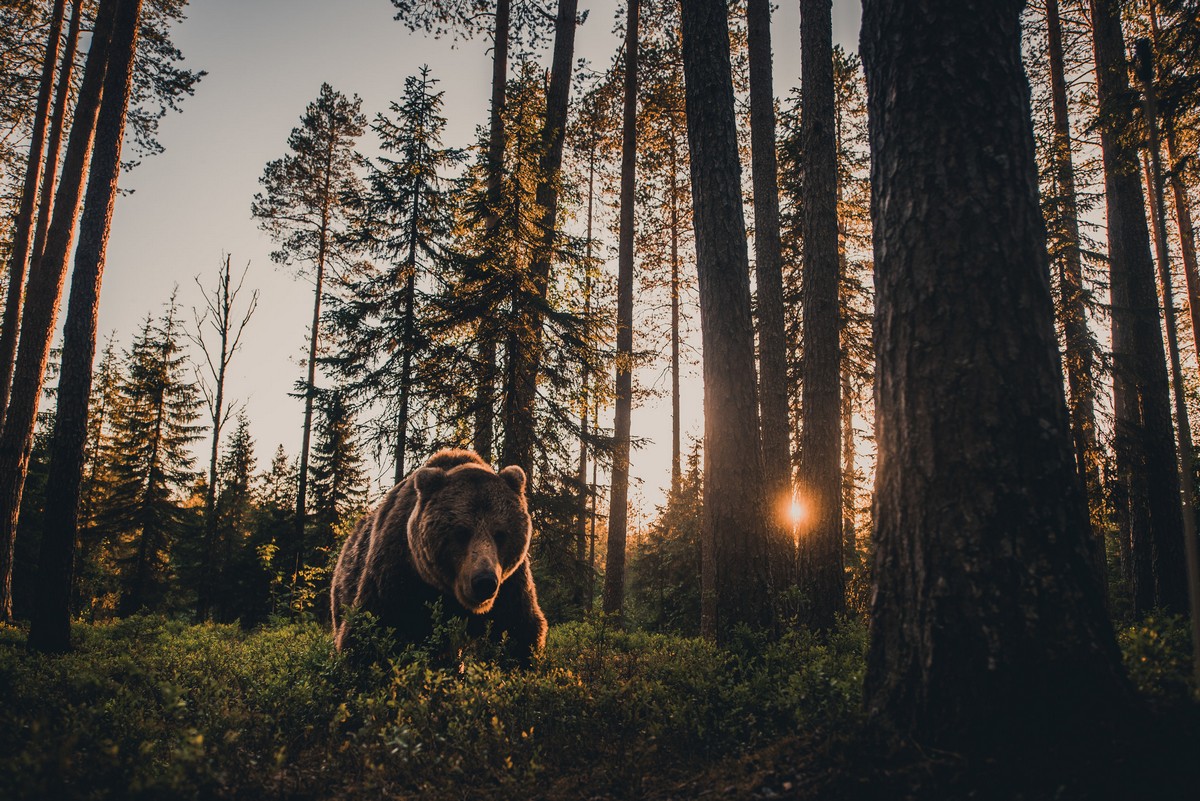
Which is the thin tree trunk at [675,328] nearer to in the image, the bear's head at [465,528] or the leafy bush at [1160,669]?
the bear's head at [465,528]

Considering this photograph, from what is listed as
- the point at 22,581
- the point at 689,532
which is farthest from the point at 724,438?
the point at 22,581

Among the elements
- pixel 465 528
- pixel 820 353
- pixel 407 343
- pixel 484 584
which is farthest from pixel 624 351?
pixel 484 584

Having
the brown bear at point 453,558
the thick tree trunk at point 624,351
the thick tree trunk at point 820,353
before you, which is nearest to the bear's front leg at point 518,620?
the brown bear at point 453,558

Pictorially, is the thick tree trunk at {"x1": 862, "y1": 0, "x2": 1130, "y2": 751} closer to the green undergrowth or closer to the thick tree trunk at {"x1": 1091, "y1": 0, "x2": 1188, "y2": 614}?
the green undergrowth

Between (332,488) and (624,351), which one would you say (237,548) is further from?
(624,351)

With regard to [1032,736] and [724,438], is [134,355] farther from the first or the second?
[1032,736]

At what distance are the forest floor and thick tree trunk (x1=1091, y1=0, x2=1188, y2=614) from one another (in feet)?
22.3

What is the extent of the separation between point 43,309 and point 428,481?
32.3 ft

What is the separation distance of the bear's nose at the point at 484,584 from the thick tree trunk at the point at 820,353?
5.48 meters

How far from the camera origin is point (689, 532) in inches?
663

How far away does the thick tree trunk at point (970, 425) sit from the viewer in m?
2.45

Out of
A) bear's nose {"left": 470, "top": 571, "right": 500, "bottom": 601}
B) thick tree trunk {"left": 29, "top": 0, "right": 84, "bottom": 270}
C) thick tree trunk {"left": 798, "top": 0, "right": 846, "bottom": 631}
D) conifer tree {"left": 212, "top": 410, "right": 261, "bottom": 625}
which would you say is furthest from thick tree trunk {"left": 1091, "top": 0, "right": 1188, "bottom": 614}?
conifer tree {"left": 212, "top": 410, "right": 261, "bottom": 625}

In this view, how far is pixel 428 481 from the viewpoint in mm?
5801

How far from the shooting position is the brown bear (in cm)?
534
